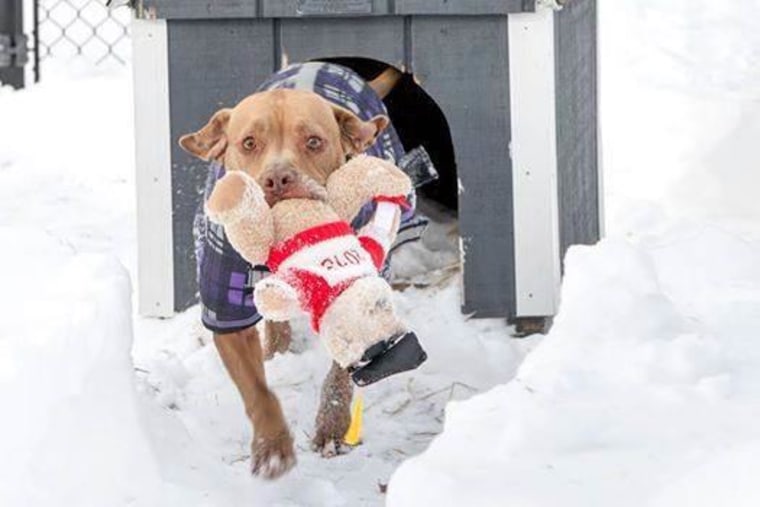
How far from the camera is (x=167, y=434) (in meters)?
2.55

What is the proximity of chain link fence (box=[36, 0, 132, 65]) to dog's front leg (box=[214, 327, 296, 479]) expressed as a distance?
379cm

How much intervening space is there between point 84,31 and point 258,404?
443 centimetres

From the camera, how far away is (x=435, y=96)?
3.49m

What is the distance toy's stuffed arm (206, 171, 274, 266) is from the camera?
2.41 metres

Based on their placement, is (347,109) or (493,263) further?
(493,263)

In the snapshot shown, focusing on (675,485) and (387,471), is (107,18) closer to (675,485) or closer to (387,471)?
(387,471)

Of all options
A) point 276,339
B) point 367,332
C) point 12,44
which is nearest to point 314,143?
point 367,332

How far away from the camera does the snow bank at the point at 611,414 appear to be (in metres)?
1.82

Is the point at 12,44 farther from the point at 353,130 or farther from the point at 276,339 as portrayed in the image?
the point at 353,130

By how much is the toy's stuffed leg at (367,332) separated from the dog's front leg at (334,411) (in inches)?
19.6

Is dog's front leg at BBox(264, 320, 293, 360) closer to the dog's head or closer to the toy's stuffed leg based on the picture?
the dog's head

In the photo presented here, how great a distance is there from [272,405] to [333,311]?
1.49ft

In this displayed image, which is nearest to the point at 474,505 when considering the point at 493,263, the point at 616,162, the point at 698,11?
the point at 493,263

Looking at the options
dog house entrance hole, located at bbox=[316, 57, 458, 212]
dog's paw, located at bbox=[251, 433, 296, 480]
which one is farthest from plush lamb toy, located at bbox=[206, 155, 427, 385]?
dog house entrance hole, located at bbox=[316, 57, 458, 212]
